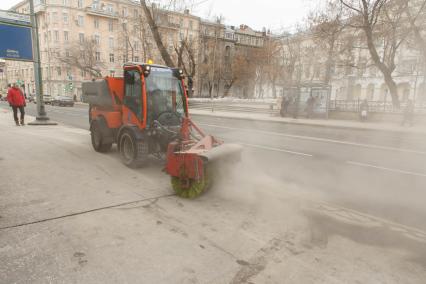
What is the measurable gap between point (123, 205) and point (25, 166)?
10.2 ft

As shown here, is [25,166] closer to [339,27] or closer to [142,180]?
[142,180]

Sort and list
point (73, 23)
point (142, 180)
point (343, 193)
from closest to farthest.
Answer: point (343, 193) → point (142, 180) → point (73, 23)

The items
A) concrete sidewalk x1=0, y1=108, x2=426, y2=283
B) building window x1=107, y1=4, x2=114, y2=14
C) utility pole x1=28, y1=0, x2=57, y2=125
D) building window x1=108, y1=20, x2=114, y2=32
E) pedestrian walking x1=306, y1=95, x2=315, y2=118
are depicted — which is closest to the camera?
concrete sidewalk x1=0, y1=108, x2=426, y2=283

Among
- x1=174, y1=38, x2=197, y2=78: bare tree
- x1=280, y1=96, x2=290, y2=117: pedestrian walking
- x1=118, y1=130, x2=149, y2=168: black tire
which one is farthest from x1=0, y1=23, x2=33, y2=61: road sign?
x1=280, y1=96, x2=290, y2=117: pedestrian walking

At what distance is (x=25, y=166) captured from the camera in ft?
19.5

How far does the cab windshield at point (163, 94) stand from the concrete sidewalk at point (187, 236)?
1.63m

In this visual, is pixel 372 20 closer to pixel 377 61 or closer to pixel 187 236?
pixel 377 61

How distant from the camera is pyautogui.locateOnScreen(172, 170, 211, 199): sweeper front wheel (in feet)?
14.5

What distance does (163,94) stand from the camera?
6254 millimetres

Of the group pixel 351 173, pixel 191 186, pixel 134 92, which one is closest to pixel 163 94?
pixel 134 92

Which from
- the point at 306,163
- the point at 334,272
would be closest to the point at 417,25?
the point at 306,163

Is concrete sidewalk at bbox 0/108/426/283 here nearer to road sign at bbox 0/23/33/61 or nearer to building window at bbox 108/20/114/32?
road sign at bbox 0/23/33/61

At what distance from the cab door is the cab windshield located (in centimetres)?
16

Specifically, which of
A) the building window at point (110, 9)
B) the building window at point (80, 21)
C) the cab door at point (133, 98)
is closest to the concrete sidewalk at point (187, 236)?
the cab door at point (133, 98)
